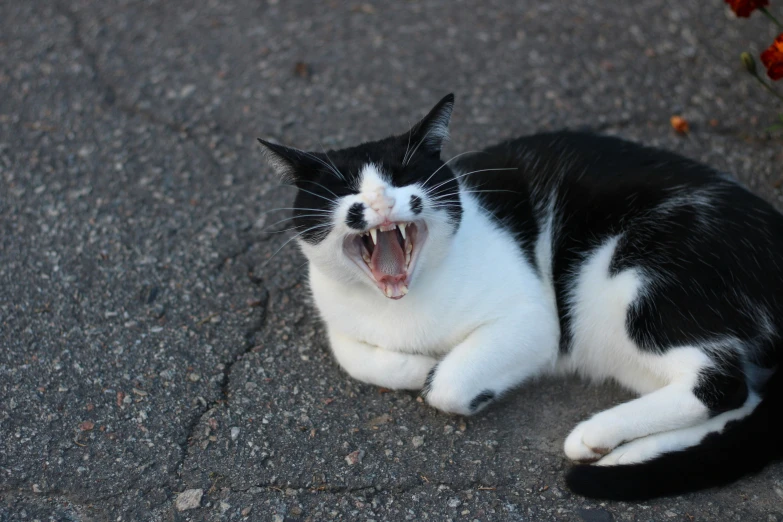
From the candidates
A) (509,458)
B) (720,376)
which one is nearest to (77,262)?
(509,458)

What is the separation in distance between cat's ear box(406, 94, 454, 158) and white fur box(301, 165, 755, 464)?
188 mm

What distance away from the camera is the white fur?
93.4 inches

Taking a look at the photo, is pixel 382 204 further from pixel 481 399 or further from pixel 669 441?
pixel 669 441

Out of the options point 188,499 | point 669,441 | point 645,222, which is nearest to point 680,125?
point 645,222

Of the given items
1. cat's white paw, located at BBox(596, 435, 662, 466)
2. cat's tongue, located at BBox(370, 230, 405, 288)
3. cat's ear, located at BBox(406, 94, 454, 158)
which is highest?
cat's ear, located at BBox(406, 94, 454, 158)

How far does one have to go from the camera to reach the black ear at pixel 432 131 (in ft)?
7.98

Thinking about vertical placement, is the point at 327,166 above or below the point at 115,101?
above

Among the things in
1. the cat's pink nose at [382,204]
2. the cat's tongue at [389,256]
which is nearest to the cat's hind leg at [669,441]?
the cat's tongue at [389,256]

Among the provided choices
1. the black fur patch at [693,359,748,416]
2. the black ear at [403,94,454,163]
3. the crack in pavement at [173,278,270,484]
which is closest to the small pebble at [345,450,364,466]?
the crack in pavement at [173,278,270,484]

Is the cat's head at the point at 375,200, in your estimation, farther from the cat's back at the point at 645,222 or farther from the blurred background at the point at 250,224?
the blurred background at the point at 250,224

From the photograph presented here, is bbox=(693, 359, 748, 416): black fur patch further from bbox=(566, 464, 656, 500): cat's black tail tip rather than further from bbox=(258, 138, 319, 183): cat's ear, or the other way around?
bbox=(258, 138, 319, 183): cat's ear

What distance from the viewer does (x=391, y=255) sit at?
2418mm

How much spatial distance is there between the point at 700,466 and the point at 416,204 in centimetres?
110

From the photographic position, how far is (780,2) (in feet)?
14.2
